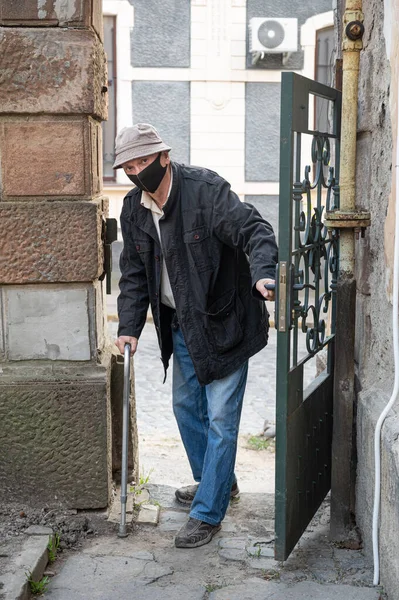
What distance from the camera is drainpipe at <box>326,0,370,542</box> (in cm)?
384

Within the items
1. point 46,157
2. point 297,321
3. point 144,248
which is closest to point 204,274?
point 144,248

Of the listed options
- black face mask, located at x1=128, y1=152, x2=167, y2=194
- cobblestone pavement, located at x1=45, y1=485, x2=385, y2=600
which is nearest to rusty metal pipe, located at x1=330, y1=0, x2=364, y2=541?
cobblestone pavement, located at x1=45, y1=485, x2=385, y2=600

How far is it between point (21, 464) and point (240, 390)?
1059mm

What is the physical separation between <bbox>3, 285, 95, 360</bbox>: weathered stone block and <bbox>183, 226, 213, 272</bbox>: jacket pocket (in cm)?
54

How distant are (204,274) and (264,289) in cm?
44

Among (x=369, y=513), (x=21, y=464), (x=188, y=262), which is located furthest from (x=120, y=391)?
(x=369, y=513)

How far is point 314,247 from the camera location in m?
3.88

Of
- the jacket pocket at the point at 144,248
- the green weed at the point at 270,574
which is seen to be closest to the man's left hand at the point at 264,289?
the jacket pocket at the point at 144,248

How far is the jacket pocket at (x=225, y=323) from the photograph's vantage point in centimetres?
396

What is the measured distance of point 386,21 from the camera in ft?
11.8

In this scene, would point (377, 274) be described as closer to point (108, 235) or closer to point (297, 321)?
point (297, 321)

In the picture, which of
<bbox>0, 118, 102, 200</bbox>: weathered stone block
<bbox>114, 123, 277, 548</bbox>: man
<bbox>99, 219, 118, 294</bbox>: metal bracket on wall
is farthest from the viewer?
<bbox>99, 219, 118, 294</bbox>: metal bracket on wall

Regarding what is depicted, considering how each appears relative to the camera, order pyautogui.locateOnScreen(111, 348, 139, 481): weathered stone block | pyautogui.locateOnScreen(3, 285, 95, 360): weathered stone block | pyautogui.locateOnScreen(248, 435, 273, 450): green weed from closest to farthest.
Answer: pyautogui.locateOnScreen(3, 285, 95, 360): weathered stone block → pyautogui.locateOnScreen(111, 348, 139, 481): weathered stone block → pyautogui.locateOnScreen(248, 435, 273, 450): green weed

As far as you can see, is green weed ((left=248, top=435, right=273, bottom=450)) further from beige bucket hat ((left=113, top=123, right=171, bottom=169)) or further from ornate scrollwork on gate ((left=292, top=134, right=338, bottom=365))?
beige bucket hat ((left=113, top=123, right=171, bottom=169))
